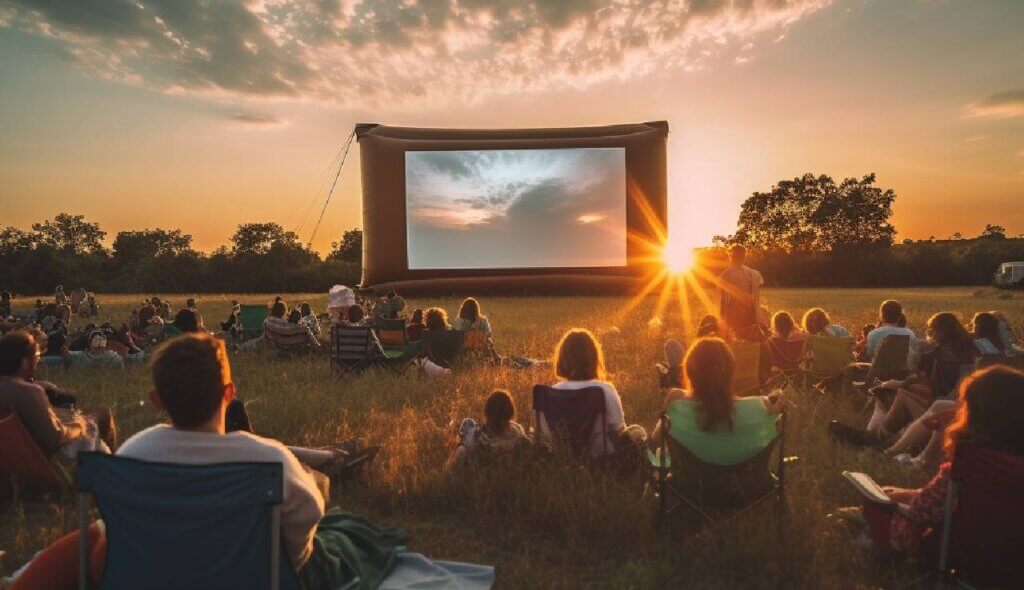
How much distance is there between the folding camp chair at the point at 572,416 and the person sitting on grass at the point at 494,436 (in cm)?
22

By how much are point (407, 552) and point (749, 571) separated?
167cm

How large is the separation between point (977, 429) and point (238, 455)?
2.85m

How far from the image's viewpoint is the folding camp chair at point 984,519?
95.8 inches

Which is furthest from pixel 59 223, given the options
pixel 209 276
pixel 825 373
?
pixel 825 373

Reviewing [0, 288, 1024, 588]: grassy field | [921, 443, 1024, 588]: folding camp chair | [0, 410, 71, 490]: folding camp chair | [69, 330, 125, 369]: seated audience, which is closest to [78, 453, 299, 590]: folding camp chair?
[0, 288, 1024, 588]: grassy field

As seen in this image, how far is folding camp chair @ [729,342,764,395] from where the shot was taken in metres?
5.76

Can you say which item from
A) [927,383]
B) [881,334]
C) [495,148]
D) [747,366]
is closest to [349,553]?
[747,366]

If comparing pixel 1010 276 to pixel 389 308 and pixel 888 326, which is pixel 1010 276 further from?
pixel 389 308

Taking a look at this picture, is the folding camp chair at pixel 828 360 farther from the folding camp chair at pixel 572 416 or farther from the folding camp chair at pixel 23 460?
the folding camp chair at pixel 23 460

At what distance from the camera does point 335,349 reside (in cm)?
783

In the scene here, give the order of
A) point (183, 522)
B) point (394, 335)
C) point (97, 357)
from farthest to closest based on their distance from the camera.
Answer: point (394, 335) < point (97, 357) < point (183, 522)

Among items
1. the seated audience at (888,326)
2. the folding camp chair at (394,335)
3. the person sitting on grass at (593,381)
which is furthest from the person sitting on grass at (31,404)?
the seated audience at (888,326)

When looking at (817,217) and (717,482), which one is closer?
(717,482)

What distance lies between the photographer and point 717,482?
A: 3.22 meters
